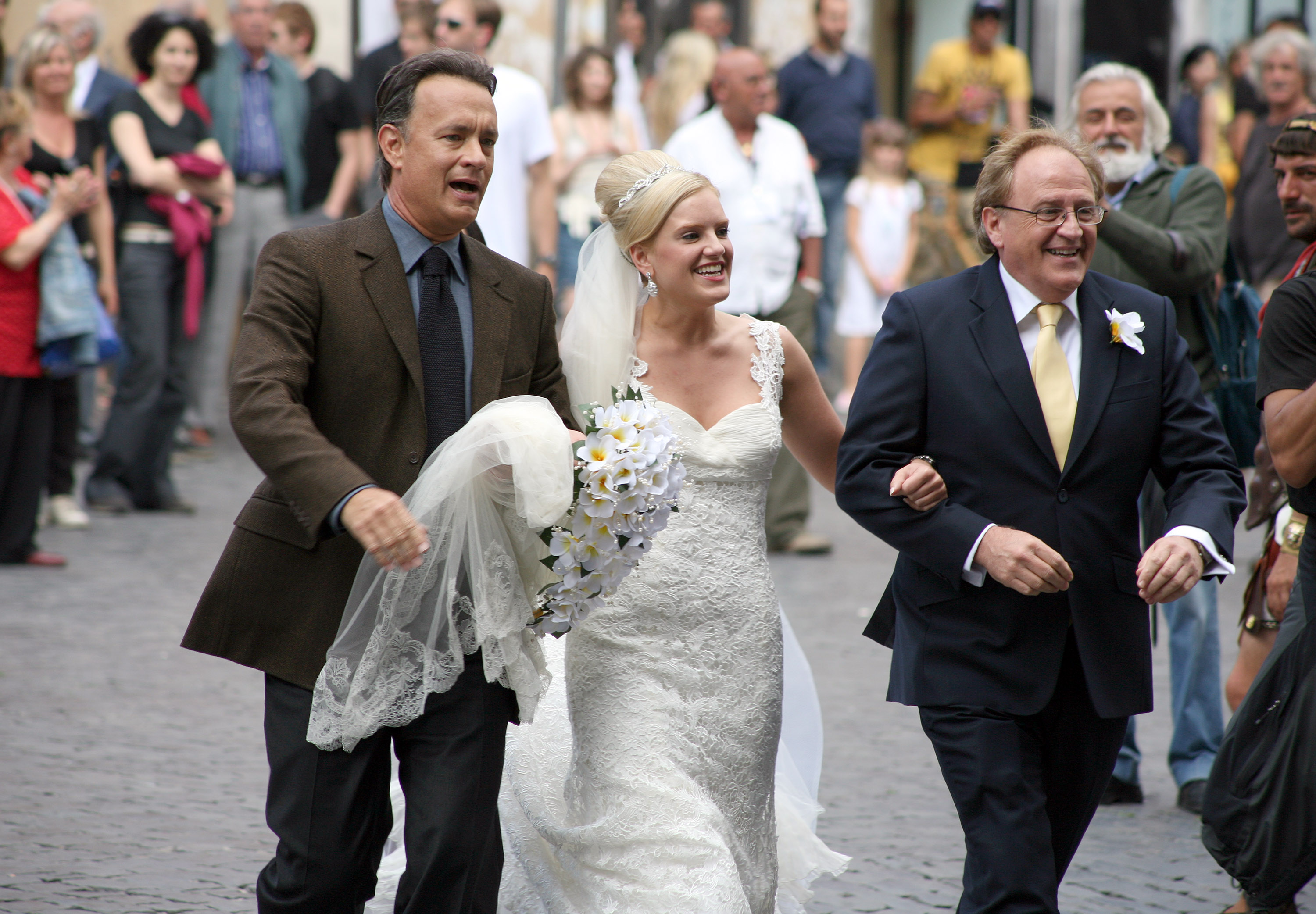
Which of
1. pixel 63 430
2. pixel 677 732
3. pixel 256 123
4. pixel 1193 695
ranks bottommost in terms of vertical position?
pixel 1193 695

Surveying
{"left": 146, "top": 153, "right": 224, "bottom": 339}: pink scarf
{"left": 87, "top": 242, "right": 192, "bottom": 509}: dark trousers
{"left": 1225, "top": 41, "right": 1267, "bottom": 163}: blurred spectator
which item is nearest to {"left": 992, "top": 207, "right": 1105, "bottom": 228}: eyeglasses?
{"left": 87, "top": 242, "right": 192, "bottom": 509}: dark trousers

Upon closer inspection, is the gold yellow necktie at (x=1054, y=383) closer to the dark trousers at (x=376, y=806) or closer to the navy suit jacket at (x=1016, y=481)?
the navy suit jacket at (x=1016, y=481)

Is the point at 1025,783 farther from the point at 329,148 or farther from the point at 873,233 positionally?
the point at 873,233

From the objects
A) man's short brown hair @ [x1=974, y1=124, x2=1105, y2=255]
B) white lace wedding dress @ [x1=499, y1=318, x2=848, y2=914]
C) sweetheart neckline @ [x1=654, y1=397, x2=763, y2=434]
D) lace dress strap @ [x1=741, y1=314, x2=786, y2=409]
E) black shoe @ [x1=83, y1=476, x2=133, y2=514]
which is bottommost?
black shoe @ [x1=83, y1=476, x2=133, y2=514]

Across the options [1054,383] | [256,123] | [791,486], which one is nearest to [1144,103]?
[1054,383]

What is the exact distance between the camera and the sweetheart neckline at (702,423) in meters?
4.69

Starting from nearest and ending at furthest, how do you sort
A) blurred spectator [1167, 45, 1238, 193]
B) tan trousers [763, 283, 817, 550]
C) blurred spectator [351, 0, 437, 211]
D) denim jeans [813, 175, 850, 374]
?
tan trousers [763, 283, 817, 550] < blurred spectator [351, 0, 437, 211] < denim jeans [813, 175, 850, 374] < blurred spectator [1167, 45, 1238, 193]

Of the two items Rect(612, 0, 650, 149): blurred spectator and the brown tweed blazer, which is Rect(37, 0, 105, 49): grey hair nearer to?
Rect(612, 0, 650, 149): blurred spectator

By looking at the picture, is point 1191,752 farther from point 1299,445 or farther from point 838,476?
point 838,476

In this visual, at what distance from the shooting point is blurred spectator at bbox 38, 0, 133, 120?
11.9 meters

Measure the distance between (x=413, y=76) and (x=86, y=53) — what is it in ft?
30.3

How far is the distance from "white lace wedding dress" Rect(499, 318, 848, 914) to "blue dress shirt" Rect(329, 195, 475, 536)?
2.84ft

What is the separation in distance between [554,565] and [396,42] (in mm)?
9493

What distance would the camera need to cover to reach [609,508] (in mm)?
3781
